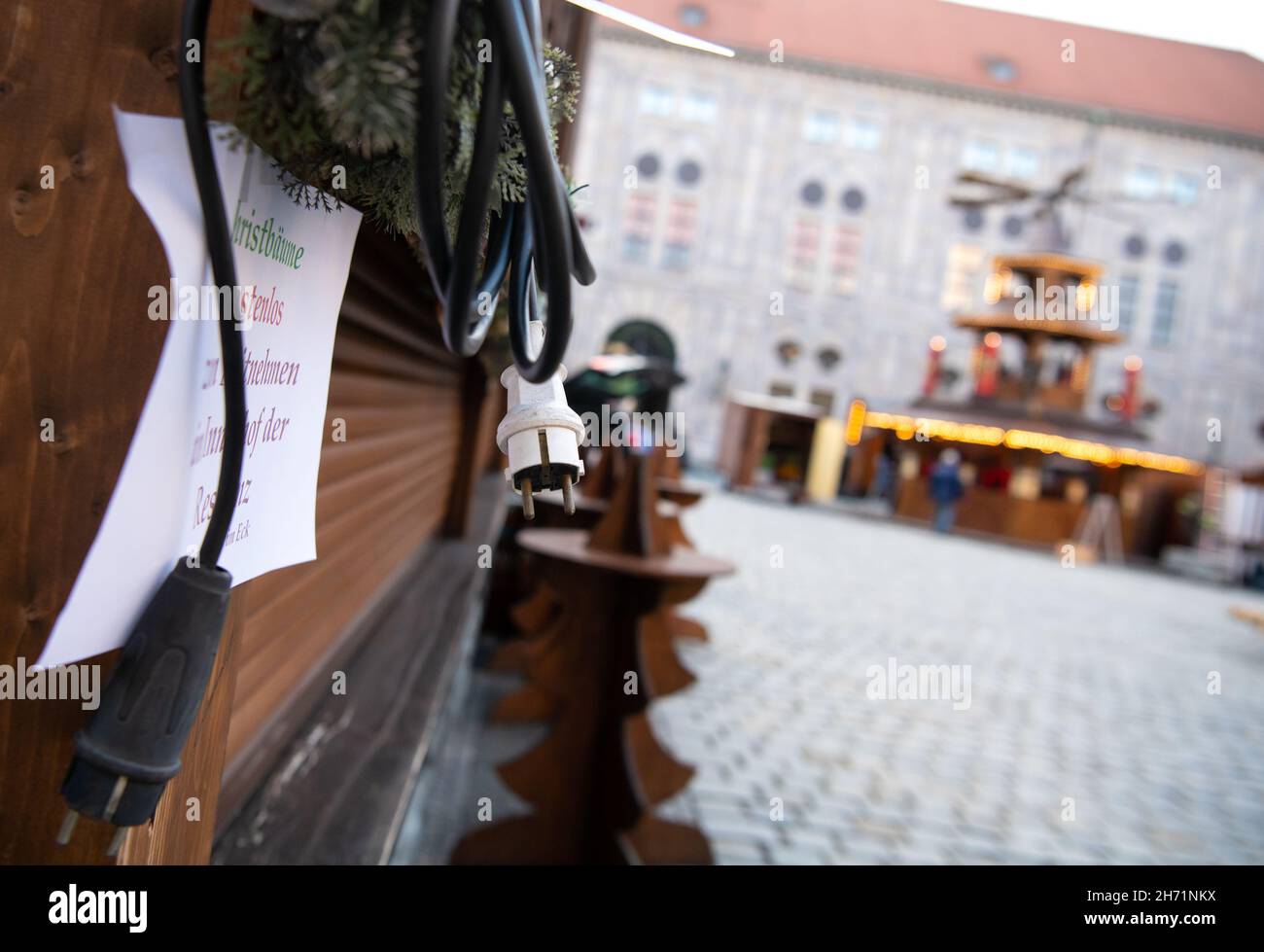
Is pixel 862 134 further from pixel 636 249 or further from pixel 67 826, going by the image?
pixel 67 826

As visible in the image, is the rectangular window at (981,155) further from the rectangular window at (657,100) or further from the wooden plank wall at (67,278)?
the wooden plank wall at (67,278)

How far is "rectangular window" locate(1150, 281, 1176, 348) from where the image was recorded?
34.6 meters

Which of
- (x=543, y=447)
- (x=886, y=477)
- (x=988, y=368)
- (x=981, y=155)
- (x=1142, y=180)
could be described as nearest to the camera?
(x=543, y=447)

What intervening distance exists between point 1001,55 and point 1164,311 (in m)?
11.0

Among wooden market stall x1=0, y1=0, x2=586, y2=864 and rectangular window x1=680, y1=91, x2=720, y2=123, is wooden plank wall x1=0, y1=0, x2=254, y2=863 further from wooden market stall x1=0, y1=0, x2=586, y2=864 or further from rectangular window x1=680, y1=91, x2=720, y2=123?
rectangular window x1=680, y1=91, x2=720, y2=123

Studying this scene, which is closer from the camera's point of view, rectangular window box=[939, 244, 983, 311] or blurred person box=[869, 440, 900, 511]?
blurred person box=[869, 440, 900, 511]

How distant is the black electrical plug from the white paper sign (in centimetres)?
2

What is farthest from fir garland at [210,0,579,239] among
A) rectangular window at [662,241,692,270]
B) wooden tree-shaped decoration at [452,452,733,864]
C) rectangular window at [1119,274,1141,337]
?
rectangular window at [1119,274,1141,337]

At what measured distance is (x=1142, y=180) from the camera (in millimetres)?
35344

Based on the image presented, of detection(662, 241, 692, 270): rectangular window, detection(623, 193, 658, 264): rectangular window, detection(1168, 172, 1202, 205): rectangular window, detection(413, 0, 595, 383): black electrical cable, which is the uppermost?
detection(1168, 172, 1202, 205): rectangular window

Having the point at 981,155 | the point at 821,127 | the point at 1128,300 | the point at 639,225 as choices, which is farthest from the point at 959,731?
the point at 1128,300

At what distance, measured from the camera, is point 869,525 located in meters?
21.5

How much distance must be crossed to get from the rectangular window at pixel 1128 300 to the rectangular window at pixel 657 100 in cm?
1638
